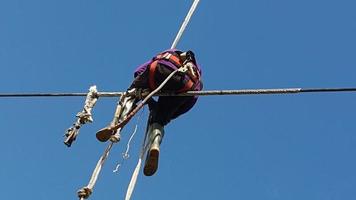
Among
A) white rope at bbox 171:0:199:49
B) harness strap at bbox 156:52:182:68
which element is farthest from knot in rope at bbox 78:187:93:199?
white rope at bbox 171:0:199:49

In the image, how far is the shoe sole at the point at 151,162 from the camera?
724 cm

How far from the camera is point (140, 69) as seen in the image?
25.7ft

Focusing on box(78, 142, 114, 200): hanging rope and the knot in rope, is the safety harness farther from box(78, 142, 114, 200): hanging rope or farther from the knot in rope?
the knot in rope

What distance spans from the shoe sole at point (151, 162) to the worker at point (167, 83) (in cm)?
16

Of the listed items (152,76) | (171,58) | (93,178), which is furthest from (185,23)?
(93,178)

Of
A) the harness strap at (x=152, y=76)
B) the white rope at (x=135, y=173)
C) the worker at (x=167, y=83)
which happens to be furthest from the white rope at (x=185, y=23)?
the white rope at (x=135, y=173)

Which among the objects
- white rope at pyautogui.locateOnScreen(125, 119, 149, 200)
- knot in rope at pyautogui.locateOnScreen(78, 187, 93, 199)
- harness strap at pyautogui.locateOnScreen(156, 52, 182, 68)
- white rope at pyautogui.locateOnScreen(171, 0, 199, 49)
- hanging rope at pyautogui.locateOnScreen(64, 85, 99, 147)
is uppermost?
white rope at pyautogui.locateOnScreen(171, 0, 199, 49)

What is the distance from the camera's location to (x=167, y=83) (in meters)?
7.53

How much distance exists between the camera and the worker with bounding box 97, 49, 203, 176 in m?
7.54

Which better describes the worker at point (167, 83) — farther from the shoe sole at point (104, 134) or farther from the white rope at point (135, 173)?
the shoe sole at point (104, 134)

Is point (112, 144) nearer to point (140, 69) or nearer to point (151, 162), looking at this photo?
point (151, 162)

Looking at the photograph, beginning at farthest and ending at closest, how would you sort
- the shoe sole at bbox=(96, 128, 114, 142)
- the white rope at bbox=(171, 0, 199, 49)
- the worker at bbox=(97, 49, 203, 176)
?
the white rope at bbox=(171, 0, 199, 49), the worker at bbox=(97, 49, 203, 176), the shoe sole at bbox=(96, 128, 114, 142)

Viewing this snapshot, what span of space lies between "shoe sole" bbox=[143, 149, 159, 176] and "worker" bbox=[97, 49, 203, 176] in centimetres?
16

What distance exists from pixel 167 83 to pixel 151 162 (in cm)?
72
